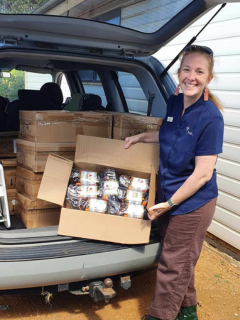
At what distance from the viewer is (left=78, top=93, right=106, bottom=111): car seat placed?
4.07 metres

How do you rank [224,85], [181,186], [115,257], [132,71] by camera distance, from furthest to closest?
[224,85], [132,71], [115,257], [181,186]

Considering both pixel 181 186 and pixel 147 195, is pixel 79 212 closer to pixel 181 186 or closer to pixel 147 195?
pixel 147 195

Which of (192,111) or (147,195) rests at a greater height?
(192,111)

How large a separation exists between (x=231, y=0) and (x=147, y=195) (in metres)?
1.45

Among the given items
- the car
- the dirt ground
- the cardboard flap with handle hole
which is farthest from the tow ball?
the cardboard flap with handle hole

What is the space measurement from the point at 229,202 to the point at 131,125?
65.6 inches

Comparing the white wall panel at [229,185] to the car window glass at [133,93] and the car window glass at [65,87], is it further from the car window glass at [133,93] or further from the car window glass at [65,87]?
the car window glass at [65,87]

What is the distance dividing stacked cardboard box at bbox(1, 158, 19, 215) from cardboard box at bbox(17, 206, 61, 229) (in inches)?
9.7

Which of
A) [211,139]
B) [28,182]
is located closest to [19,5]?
[28,182]

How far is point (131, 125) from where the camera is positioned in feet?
10.4

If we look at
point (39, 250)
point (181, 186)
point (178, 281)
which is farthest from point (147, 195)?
point (39, 250)

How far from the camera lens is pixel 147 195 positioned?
272 cm

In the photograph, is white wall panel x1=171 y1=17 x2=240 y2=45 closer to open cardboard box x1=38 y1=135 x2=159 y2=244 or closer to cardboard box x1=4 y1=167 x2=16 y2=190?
open cardboard box x1=38 y1=135 x2=159 y2=244

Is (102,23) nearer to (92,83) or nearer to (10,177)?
(10,177)
